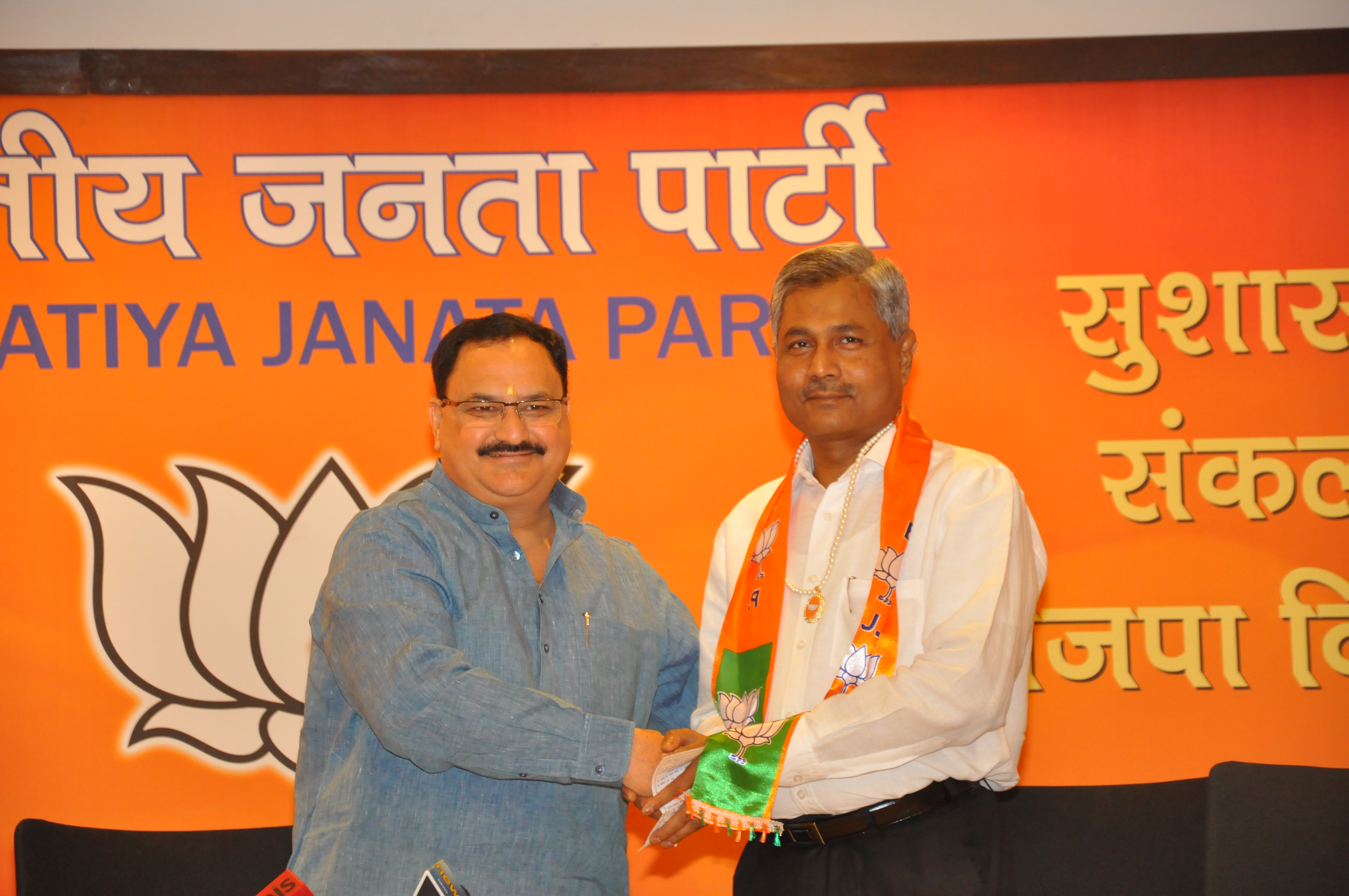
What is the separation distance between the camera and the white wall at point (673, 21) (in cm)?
328

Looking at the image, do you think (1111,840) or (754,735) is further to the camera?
(1111,840)

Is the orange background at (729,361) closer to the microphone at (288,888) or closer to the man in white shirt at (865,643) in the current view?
the man in white shirt at (865,643)

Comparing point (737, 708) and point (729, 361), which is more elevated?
point (729, 361)

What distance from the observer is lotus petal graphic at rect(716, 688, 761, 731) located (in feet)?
6.74

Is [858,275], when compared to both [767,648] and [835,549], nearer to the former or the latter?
[835,549]

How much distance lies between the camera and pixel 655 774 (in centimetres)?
202

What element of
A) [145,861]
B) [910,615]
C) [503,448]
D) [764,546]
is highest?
[503,448]

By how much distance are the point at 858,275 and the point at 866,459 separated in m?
0.37

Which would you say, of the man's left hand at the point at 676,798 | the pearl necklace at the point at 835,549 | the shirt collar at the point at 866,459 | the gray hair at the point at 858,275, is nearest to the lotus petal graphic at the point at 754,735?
the man's left hand at the point at 676,798

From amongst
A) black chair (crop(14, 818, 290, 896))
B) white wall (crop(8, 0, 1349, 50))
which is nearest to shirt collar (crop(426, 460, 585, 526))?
black chair (crop(14, 818, 290, 896))

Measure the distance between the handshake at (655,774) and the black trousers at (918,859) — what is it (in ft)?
0.79

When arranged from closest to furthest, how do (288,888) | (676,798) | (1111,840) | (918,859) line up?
(918,859) → (288,888) → (676,798) → (1111,840)

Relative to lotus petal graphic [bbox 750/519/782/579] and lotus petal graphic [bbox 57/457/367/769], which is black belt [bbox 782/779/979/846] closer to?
lotus petal graphic [bbox 750/519/782/579]

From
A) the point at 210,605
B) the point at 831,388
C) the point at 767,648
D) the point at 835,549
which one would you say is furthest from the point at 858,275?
the point at 210,605
